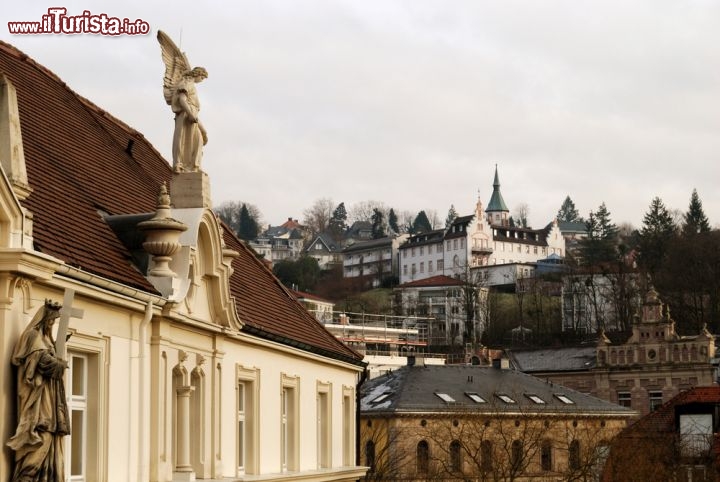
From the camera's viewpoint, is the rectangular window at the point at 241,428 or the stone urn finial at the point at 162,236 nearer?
the stone urn finial at the point at 162,236

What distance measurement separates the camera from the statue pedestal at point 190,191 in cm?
2183

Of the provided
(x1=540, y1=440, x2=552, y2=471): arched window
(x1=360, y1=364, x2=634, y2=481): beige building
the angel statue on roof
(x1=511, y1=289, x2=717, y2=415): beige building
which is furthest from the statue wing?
(x1=511, y1=289, x2=717, y2=415): beige building

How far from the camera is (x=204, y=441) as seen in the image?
877 inches

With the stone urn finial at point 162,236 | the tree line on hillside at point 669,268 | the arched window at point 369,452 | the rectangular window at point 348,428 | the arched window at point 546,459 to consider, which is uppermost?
the tree line on hillside at point 669,268

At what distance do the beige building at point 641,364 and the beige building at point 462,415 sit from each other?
28.0 metres

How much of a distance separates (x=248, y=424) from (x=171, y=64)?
267 inches

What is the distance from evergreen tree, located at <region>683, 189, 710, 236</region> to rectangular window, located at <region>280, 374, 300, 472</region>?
132367mm

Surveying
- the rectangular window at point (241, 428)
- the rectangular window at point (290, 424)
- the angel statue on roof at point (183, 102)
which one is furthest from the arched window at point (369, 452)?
the angel statue on roof at point (183, 102)

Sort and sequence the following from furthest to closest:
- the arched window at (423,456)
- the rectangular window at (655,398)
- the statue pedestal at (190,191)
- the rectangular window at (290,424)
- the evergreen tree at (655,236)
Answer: the evergreen tree at (655,236)
the rectangular window at (655,398)
the arched window at (423,456)
the rectangular window at (290,424)
the statue pedestal at (190,191)

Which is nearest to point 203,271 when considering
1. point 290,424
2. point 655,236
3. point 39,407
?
point 290,424

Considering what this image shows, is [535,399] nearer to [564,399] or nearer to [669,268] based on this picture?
[564,399]

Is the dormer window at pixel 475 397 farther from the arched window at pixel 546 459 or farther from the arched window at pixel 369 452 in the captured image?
the arched window at pixel 369 452

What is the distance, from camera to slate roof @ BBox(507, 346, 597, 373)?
117 m

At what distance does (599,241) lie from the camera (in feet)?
581
